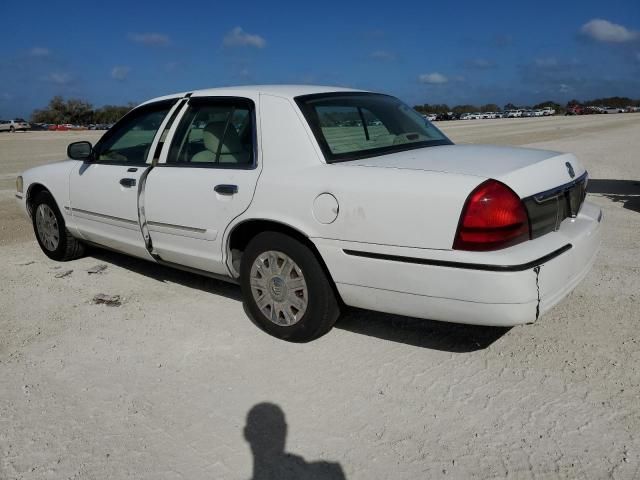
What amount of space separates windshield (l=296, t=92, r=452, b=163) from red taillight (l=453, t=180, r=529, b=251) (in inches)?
37.7

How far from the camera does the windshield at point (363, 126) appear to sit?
12.0 ft

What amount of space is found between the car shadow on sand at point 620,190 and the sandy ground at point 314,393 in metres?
4.07

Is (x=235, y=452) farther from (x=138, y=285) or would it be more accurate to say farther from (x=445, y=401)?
(x=138, y=285)

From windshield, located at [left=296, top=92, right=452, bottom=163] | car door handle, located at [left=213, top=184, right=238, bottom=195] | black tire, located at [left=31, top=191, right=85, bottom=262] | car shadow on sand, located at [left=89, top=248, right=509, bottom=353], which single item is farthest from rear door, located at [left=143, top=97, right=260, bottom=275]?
black tire, located at [left=31, top=191, right=85, bottom=262]

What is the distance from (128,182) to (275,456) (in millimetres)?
2711

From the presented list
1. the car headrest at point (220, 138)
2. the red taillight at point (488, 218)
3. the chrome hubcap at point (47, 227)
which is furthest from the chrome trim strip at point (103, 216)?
the red taillight at point (488, 218)

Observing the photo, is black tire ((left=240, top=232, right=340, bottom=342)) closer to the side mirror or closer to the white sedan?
the white sedan

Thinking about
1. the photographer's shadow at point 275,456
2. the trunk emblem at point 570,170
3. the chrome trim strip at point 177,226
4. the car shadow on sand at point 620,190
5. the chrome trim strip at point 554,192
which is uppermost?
the trunk emblem at point 570,170

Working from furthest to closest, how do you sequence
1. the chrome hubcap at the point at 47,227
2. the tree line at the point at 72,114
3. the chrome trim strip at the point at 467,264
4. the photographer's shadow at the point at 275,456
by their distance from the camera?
1. the tree line at the point at 72,114
2. the chrome hubcap at the point at 47,227
3. the chrome trim strip at the point at 467,264
4. the photographer's shadow at the point at 275,456

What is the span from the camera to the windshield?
367 cm

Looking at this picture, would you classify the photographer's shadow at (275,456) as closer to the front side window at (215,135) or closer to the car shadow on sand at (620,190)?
the front side window at (215,135)

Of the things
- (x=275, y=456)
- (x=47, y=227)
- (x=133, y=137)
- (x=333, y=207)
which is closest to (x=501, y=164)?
(x=333, y=207)

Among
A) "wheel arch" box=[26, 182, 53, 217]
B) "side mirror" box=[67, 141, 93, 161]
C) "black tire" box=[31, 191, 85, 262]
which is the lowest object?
"black tire" box=[31, 191, 85, 262]

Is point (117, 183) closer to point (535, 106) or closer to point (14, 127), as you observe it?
point (14, 127)
